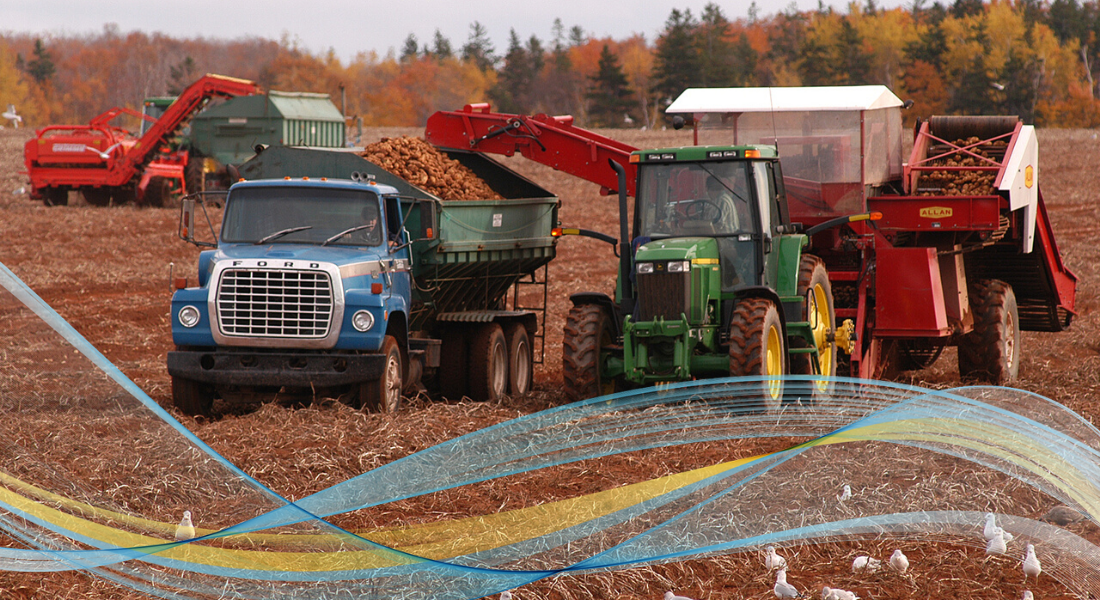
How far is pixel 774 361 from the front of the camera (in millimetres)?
9914

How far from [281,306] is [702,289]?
11.7 feet

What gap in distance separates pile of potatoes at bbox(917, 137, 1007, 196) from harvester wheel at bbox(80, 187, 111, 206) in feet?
75.5

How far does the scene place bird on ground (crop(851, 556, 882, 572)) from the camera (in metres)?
5.90

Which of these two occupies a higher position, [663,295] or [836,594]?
[663,295]

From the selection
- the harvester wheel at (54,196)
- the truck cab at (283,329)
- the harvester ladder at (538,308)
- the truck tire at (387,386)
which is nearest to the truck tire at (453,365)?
the harvester ladder at (538,308)

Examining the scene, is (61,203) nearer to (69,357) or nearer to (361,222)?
(69,357)

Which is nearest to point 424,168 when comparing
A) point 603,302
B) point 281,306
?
point 603,302

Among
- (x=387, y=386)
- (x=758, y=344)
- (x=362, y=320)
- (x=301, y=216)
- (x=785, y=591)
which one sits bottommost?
(x=785, y=591)

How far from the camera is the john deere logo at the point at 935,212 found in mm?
11820

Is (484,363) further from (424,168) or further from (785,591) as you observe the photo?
(785,591)

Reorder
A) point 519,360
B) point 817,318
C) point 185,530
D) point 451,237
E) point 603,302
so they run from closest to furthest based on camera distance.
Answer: point 185,530 < point 603,302 < point 817,318 < point 451,237 < point 519,360

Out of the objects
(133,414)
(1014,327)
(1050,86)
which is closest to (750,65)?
(1050,86)
